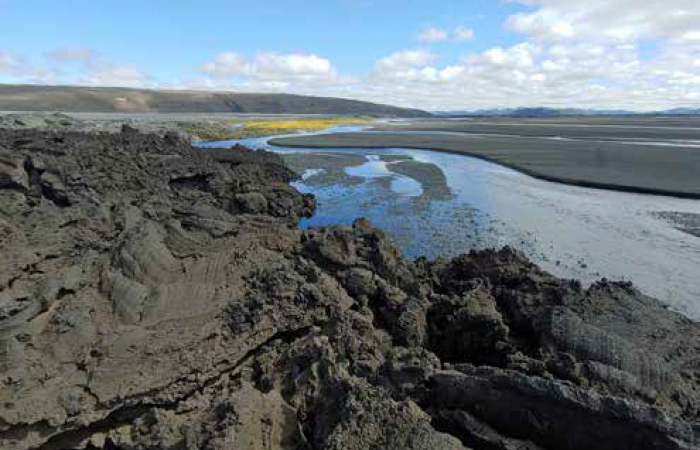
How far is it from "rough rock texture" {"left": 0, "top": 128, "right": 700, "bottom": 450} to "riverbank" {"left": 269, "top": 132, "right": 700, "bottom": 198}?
20.1 metres

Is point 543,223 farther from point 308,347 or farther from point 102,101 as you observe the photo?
point 102,101

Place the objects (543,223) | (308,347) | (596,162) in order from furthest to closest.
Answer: (596,162)
(543,223)
(308,347)

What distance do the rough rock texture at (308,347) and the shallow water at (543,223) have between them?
15.9ft

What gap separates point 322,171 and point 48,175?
21.5 metres

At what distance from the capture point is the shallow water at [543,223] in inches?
557

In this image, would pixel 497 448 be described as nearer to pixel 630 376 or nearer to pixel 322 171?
pixel 630 376

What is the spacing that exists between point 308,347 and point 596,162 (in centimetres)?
3531

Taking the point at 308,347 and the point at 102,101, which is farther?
the point at 102,101

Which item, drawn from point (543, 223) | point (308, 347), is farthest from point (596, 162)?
point (308, 347)

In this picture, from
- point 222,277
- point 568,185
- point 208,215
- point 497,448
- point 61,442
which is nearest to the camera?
point 497,448

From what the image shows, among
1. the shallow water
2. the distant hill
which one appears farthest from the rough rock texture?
the distant hill

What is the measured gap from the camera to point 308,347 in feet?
22.5

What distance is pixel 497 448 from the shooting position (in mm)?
5094

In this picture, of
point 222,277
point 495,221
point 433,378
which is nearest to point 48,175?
point 222,277
